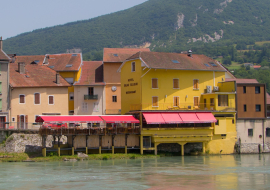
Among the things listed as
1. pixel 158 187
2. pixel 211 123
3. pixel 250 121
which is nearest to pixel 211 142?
pixel 211 123

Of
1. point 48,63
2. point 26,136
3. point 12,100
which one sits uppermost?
point 48,63

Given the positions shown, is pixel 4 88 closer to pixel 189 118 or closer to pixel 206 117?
pixel 189 118

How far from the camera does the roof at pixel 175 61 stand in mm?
57375

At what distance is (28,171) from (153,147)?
19.0m

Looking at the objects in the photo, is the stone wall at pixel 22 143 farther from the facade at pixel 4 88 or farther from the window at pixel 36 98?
the window at pixel 36 98

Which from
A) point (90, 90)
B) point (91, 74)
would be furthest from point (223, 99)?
point (91, 74)

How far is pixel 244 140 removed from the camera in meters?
60.5

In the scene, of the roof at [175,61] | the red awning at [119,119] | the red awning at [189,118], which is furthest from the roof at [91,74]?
the red awning at [189,118]

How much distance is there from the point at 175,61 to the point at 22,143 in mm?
23152

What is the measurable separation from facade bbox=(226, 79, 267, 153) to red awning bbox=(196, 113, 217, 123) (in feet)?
17.4

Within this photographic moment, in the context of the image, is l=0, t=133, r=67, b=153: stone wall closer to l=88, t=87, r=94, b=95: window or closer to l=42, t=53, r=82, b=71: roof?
l=88, t=87, r=94, b=95: window

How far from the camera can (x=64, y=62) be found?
77.1m

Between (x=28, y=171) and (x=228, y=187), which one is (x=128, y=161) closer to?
(x=28, y=171)

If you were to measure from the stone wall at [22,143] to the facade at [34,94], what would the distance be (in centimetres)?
670
